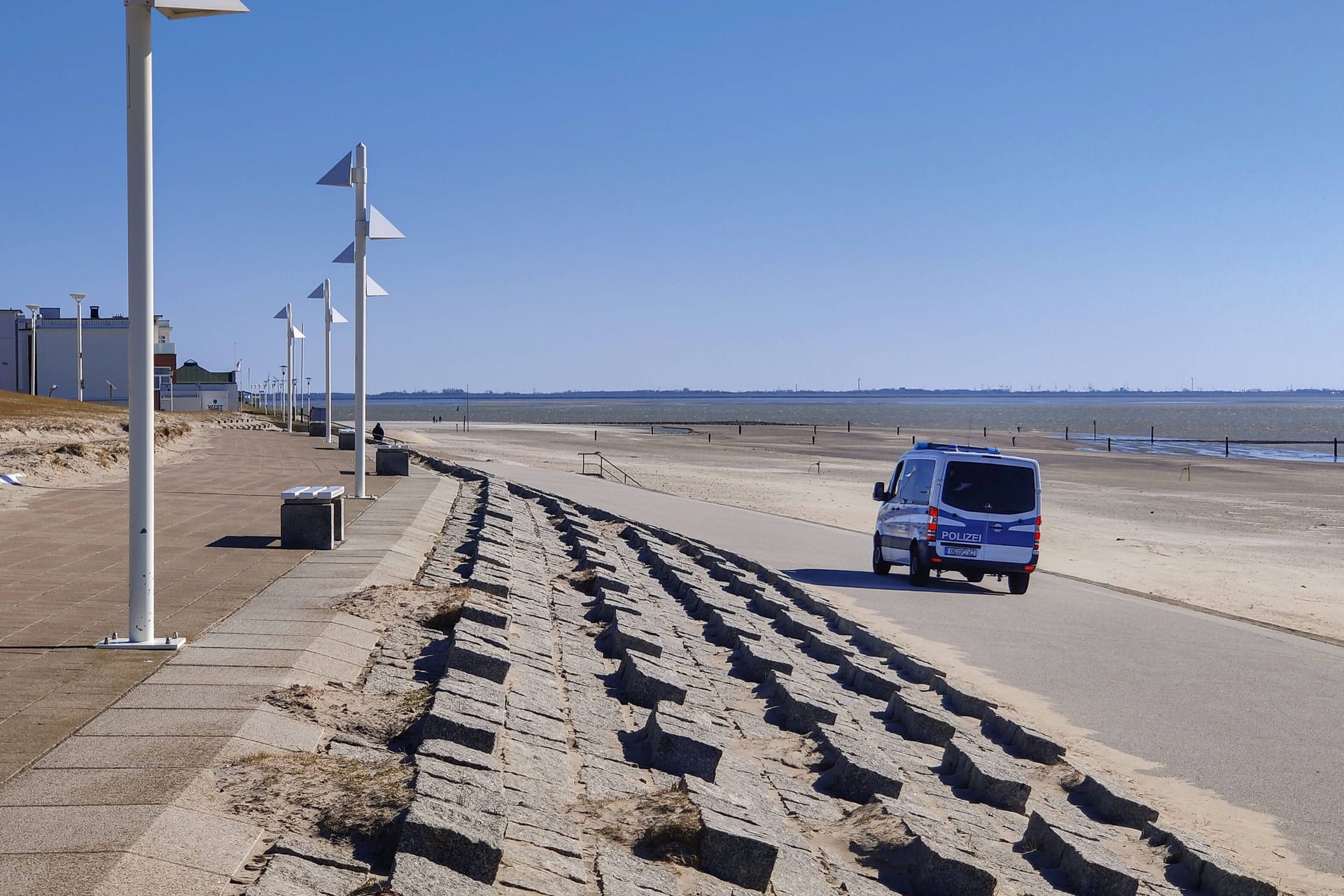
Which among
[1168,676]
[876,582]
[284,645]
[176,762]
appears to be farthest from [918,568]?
[176,762]

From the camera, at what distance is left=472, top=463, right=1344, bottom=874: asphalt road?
8.03 meters

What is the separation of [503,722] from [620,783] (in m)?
0.72

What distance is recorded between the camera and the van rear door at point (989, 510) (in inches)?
674

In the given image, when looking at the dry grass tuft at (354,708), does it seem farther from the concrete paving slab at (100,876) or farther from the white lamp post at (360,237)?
the white lamp post at (360,237)

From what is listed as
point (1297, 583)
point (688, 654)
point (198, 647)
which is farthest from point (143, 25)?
point (1297, 583)

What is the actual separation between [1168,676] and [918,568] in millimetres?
6305

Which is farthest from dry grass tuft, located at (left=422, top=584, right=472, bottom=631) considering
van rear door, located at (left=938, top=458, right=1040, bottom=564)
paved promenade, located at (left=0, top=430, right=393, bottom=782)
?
van rear door, located at (left=938, top=458, right=1040, bottom=564)

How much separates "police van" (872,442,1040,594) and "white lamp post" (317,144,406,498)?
28.5 feet

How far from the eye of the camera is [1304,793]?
305 inches

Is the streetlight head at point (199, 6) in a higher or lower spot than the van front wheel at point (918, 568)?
higher

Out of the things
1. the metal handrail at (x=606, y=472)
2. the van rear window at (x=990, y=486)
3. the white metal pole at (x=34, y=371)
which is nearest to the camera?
the van rear window at (x=990, y=486)

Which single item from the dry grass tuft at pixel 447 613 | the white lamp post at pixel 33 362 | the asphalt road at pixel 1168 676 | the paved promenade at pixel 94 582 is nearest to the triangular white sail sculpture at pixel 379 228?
the paved promenade at pixel 94 582

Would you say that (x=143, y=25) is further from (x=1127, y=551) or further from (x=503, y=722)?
(x=1127, y=551)

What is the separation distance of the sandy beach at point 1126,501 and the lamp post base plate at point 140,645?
12.8 m
